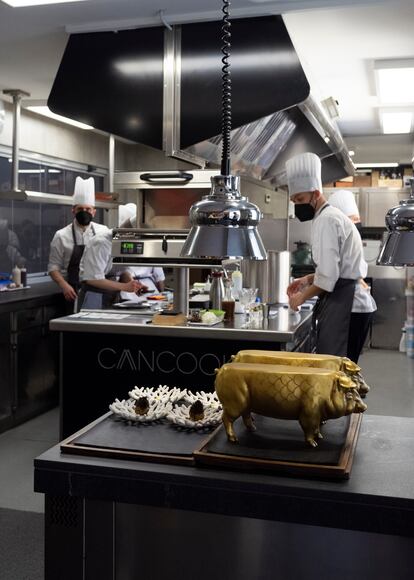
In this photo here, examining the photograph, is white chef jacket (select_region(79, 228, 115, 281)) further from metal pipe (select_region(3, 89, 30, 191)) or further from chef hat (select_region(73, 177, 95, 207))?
metal pipe (select_region(3, 89, 30, 191))

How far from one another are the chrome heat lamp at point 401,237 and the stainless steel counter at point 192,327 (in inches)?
62.4

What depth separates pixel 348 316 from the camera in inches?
179

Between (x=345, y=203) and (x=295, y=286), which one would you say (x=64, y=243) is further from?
(x=345, y=203)

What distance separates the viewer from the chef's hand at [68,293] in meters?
5.90

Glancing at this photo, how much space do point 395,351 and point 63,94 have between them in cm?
615

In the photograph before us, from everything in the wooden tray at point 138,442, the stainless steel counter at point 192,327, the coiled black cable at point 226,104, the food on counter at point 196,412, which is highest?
the coiled black cable at point 226,104

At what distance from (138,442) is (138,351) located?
2090 millimetres

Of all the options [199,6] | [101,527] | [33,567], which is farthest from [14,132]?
[101,527]

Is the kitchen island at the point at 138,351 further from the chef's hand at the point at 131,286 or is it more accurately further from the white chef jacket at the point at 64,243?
the white chef jacket at the point at 64,243

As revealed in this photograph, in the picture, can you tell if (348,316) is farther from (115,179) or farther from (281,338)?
(115,179)

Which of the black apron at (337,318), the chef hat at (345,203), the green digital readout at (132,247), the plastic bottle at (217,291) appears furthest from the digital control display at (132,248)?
the chef hat at (345,203)

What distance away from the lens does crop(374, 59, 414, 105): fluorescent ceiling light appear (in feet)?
17.3

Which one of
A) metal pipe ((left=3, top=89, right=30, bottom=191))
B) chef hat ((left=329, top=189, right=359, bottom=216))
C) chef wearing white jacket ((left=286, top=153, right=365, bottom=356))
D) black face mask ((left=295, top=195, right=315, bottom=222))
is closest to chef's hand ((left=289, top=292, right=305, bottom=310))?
chef wearing white jacket ((left=286, top=153, right=365, bottom=356))

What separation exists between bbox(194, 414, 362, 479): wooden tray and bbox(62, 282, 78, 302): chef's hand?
4.09 metres
